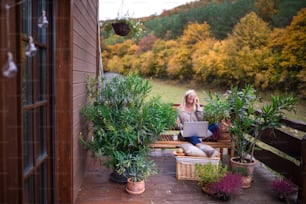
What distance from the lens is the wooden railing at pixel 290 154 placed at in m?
2.41

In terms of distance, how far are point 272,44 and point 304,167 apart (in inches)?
124

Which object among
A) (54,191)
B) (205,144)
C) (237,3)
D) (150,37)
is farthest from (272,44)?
(54,191)

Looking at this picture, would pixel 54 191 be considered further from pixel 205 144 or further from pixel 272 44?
pixel 272 44

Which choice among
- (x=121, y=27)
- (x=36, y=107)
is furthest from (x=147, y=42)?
(x=36, y=107)

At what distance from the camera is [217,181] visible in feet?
8.29

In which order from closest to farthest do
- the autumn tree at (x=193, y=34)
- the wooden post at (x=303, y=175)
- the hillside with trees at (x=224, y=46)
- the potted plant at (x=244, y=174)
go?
1. the wooden post at (x=303, y=175)
2. the potted plant at (x=244, y=174)
3. the hillside with trees at (x=224, y=46)
4. the autumn tree at (x=193, y=34)

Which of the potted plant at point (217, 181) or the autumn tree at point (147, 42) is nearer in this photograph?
the potted plant at point (217, 181)

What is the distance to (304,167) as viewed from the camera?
93.7 inches

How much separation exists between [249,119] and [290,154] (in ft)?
1.59

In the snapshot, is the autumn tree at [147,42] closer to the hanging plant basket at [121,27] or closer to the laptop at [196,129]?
the hanging plant basket at [121,27]

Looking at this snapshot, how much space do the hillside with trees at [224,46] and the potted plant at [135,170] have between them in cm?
257

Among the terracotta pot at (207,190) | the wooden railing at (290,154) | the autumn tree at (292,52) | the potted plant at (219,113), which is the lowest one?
the terracotta pot at (207,190)

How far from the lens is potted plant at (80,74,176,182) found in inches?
99.6

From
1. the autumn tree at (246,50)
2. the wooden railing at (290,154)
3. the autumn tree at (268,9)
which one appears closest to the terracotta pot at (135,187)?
the wooden railing at (290,154)
